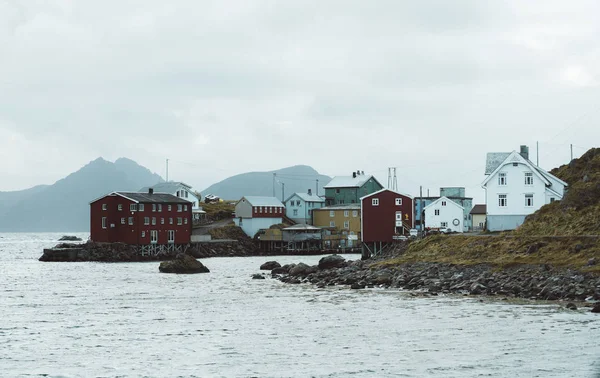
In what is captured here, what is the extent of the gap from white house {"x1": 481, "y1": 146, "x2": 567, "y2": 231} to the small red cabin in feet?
158

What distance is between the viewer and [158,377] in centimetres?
2212

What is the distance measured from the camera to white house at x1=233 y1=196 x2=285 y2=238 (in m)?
119

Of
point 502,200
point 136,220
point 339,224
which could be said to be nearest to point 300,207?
point 339,224

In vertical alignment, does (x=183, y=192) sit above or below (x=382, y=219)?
above

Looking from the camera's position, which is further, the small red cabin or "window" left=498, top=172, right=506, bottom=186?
the small red cabin

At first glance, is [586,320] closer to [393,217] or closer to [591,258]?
[591,258]

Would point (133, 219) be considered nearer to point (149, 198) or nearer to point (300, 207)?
point (149, 198)

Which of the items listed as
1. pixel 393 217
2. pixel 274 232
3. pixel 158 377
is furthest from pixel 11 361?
pixel 274 232

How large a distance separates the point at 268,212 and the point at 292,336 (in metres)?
93.4

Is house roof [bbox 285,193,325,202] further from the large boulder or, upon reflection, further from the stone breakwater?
the stone breakwater

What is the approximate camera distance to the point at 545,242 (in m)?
47.2

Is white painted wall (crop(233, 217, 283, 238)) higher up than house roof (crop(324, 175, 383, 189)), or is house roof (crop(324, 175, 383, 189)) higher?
house roof (crop(324, 175, 383, 189))

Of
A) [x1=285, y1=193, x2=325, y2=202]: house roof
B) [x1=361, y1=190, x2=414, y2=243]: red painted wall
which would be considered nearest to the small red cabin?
[x1=361, y1=190, x2=414, y2=243]: red painted wall

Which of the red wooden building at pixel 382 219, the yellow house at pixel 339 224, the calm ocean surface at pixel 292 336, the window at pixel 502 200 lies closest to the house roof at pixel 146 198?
the yellow house at pixel 339 224
